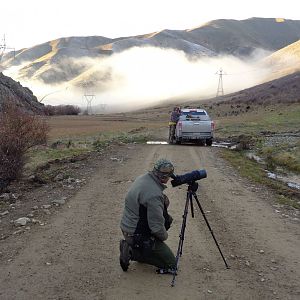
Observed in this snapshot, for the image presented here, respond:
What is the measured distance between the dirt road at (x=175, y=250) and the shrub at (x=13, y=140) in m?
3.56

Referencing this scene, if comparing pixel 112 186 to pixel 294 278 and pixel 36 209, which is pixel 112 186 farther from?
pixel 294 278

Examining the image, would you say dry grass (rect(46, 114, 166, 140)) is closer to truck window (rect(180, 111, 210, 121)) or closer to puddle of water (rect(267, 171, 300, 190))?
truck window (rect(180, 111, 210, 121))

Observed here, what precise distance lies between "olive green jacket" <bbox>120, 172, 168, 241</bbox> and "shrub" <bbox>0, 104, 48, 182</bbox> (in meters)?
8.98

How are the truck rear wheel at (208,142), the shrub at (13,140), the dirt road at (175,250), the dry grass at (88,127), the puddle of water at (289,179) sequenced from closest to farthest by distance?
1. the dirt road at (175,250)
2. the shrub at (13,140)
3. the puddle of water at (289,179)
4. the truck rear wheel at (208,142)
5. the dry grass at (88,127)

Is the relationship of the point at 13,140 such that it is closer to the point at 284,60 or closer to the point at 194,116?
the point at 194,116

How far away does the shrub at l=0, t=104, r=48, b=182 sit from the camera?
15.4 metres

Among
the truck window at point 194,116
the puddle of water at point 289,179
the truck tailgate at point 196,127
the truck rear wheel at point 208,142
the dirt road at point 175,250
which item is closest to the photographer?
the dirt road at point 175,250

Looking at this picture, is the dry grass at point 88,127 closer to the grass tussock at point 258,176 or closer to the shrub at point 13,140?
the grass tussock at point 258,176

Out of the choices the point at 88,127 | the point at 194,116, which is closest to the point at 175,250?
the point at 194,116

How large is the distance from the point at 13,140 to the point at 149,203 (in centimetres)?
1047

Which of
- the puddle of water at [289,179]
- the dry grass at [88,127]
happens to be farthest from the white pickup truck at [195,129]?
the dry grass at [88,127]

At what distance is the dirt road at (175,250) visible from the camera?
6727mm

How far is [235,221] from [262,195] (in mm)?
3181

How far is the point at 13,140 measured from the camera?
16219mm
